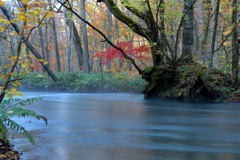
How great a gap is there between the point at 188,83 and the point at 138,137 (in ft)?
19.7

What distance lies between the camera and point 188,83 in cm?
1059

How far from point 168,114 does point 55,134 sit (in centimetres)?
411

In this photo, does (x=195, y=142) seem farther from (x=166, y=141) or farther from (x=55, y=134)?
(x=55, y=134)

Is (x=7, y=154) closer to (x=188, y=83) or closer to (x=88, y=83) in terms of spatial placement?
(x=188, y=83)

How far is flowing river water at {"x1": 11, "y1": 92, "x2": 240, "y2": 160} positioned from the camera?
411 cm

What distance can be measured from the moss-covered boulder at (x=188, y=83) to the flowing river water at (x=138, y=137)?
2.25 m

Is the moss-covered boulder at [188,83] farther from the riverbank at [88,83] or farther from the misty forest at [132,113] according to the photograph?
the riverbank at [88,83]

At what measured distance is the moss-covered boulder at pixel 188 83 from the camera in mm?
10562

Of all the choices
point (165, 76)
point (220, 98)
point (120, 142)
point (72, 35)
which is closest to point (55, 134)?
point (120, 142)

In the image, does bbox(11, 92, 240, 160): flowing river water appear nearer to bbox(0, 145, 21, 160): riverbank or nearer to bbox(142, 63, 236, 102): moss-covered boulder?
bbox(0, 145, 21, 160): riverbank

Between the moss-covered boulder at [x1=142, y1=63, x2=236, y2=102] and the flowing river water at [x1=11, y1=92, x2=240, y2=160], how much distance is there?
2250 mm

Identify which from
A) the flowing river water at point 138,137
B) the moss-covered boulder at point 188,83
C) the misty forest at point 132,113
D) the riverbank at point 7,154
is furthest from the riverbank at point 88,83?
the riverbank at point 7,154

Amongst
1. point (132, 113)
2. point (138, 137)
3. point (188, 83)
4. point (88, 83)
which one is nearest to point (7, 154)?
point (138, 137)

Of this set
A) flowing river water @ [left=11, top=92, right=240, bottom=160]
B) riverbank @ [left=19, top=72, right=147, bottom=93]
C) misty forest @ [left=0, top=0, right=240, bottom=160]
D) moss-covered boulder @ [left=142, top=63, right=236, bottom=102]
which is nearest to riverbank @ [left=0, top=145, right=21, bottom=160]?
misty forest @ [left=0, top=0, right=240, bottom=160]
